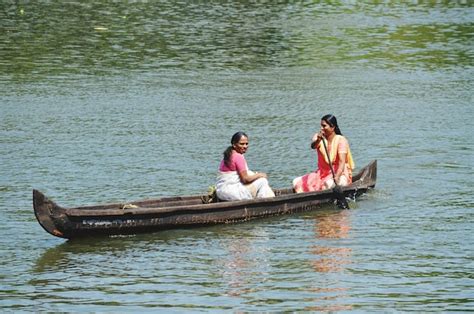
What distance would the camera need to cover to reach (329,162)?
14.9m

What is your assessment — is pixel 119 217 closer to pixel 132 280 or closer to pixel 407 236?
pixel 132 280

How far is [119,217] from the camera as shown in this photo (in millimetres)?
12836

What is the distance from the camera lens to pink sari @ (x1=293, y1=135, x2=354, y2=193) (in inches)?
592

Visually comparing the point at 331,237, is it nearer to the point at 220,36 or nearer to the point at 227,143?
the point at 227,143

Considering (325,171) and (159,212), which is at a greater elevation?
(159,212)

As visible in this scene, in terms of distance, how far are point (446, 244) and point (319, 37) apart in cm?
1828

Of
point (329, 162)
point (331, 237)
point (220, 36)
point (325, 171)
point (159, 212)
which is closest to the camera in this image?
point (159, 212)

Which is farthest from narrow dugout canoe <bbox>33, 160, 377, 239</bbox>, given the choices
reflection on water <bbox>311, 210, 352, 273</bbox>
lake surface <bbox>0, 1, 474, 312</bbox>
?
reflection on water <bbox>311, 210, 352, 273</bbox>

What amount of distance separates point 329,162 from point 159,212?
2.76 meters

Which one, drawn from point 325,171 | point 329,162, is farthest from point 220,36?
point 329,162

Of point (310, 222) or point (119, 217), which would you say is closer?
point (119, 217)

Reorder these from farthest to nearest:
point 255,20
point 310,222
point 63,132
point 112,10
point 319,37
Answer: point 112,10 → point 255,20 → point 319,37 → point 63,132 → point 310,222

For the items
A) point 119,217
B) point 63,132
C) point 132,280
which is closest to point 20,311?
point 132,280

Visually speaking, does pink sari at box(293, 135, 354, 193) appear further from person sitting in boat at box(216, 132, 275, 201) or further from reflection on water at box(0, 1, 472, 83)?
reflection on water at box(0, 1, 472, 83)
